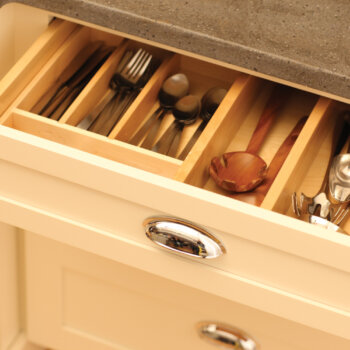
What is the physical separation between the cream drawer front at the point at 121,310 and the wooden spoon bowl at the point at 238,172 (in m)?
0.15

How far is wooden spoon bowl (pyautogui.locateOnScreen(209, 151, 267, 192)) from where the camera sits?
739mm

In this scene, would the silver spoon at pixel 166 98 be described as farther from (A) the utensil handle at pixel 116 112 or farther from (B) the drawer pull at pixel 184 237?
(B) the drawer pull at pixel 184 237

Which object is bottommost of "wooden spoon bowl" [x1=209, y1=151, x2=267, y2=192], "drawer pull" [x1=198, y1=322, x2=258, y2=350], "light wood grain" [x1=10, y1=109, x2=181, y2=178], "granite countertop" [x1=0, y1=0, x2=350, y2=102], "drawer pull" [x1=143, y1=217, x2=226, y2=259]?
"drawer pull" [x1=143, y1=217, x2=226, y2=259]

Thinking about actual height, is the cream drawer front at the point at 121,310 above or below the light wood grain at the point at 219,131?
below

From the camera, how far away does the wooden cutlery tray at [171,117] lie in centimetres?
72

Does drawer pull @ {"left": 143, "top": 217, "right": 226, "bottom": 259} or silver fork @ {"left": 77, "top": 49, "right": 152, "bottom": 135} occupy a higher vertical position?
silver fork @ {"left": 77, "top": 49, "right": 152, "bottom": 135}

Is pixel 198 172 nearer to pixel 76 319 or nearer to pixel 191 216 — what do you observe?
pixel 191 216

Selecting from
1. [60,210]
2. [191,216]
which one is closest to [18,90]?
[60,210]

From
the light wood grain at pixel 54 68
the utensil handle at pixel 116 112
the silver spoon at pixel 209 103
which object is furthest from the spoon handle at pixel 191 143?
the light wood grain at pixel 54 68

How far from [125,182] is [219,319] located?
0.29 metres

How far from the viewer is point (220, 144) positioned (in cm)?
78

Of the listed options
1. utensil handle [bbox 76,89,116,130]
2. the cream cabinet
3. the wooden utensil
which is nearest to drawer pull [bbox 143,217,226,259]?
the cream cabinet

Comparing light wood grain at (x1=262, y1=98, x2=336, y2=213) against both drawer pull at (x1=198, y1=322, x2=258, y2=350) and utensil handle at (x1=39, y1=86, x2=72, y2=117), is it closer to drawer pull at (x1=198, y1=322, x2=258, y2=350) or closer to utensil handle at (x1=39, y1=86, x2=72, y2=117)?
drawer pull at (x1=198, y1=322, x2=258, y2=350)

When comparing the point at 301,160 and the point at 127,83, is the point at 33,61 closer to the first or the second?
the point at 127,83
